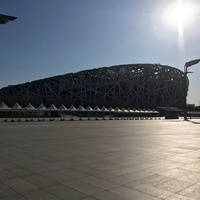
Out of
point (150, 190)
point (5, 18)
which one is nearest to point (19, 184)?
point (150, 190)

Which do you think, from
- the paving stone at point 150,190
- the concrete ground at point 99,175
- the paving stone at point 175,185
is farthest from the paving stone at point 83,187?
the paving stone at point 175,185

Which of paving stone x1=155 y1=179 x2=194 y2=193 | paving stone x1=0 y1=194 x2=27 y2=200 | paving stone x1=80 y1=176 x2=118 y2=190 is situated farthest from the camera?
paving stone x1=80 y1=176 x2=118 y2=190

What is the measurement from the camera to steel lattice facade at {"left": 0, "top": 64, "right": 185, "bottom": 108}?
348ft

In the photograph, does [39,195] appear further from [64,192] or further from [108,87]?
[108,87]

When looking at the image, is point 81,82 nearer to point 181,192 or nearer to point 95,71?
point 95,71

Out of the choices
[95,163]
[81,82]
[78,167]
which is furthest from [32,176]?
[81,82]

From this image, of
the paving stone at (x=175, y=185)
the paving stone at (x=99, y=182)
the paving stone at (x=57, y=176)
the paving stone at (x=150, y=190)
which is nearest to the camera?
the paving stone at (x=150, y=190)

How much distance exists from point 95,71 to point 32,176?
334 feet

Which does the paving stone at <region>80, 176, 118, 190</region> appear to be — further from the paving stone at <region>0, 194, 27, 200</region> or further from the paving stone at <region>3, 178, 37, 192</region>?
the paving stone at <region>0, 194, 27, 200</region>

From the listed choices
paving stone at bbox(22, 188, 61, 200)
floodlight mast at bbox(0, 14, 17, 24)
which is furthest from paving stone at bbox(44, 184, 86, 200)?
floodlight mast at bbox(0, 14, 17, 24)

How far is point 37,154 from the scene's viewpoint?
8.99 meters

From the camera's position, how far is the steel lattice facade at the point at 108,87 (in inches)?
4173

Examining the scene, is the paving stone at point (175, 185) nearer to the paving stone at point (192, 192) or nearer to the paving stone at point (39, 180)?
the paving stone at point (192, 192)

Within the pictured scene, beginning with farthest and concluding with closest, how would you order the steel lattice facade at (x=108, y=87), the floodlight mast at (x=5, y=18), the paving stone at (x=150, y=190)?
the steel lattice facade at (x=108, y=87) → the floodlight mast at (x=5, y=18) → the paving stone at (x=150, y=190)
